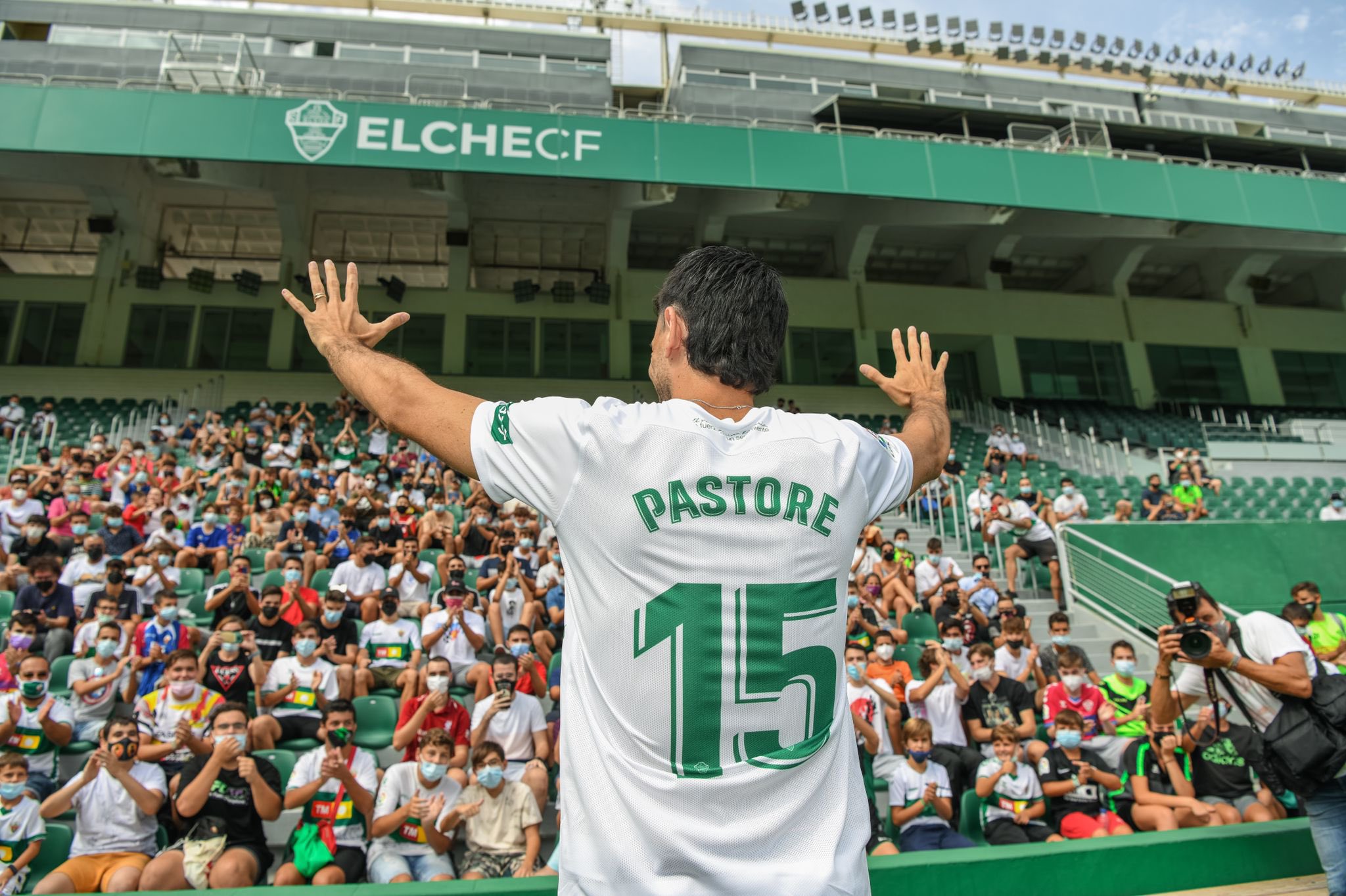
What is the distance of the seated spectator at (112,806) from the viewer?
5340 mm

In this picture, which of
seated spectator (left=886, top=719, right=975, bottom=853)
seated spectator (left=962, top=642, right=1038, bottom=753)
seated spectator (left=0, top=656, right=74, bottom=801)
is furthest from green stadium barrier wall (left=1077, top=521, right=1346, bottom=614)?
seated spectator (left=0, top=656, right=74, bottom=801)

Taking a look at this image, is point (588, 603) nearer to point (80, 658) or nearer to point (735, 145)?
point (80, 658)

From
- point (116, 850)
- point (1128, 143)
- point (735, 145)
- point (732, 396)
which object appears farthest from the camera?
point (1128, 143)

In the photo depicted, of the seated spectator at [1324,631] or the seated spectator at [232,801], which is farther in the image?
the seated spectator at [1324,631]

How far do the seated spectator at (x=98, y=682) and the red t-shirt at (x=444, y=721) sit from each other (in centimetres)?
240

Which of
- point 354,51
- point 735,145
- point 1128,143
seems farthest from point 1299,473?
point 354,51

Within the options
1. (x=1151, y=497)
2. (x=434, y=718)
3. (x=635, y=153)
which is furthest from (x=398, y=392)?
(x=635, y=153)

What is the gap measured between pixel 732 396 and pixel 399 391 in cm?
62

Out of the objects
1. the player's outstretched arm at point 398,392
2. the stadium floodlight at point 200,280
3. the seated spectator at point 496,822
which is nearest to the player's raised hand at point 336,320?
the player's outstretched arm at point 398,392

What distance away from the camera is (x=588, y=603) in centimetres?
152

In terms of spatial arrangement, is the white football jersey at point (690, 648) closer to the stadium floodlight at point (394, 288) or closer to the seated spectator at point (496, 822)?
the seated spectator at point (496, 822)

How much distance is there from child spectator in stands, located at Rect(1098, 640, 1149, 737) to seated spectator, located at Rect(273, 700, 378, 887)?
6.20m

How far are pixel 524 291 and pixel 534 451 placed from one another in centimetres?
2222

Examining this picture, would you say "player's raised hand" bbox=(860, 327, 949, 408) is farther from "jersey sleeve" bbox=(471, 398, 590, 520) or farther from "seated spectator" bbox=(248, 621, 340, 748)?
"seated spectator" bbox=(248, 621, 340, 748)
